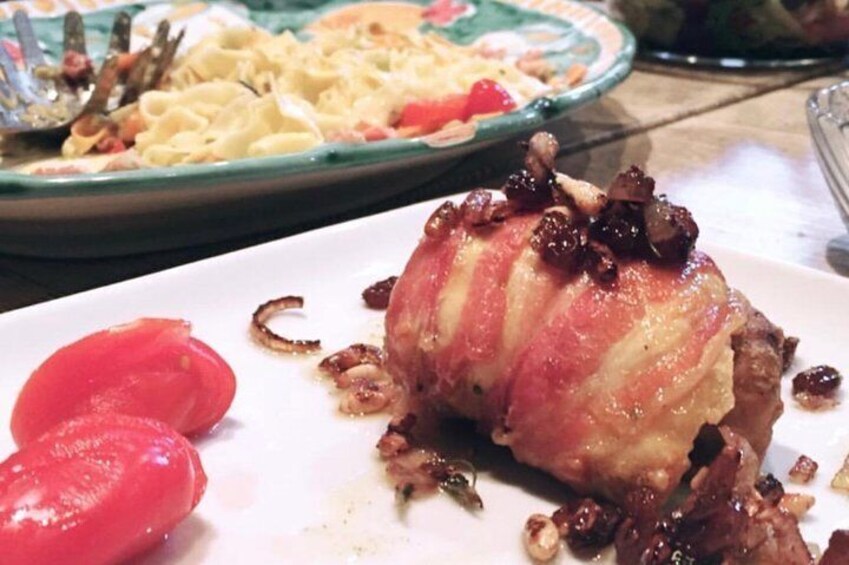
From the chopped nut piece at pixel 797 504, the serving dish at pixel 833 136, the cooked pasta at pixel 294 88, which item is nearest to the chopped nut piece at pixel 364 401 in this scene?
the chopped nut piece at pixel 797 504

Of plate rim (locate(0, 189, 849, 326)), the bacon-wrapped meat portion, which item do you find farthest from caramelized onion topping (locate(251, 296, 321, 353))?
the bacon-wrapped meat portion

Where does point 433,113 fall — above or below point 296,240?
below

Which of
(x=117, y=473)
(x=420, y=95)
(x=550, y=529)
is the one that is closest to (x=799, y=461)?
(x=550, y=529)

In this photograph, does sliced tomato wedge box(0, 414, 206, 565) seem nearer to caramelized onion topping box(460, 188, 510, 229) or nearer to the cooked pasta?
caramelized onion topping box(460, 188, 510, 229)

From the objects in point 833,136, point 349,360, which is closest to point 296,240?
point 349,360

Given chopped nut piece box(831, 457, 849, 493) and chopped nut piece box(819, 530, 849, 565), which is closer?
chopped nut piece box(819, 530, 849, 565)

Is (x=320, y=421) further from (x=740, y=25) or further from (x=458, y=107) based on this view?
(x=740, y=25)

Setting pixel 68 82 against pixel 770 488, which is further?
pixel 68 82
